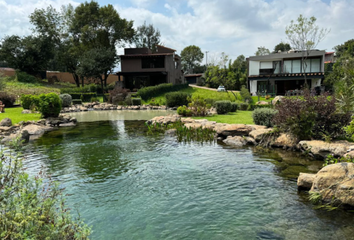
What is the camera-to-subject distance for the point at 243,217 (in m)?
5.59

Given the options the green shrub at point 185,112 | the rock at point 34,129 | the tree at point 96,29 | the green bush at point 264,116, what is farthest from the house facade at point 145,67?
the green bush at point 264,116

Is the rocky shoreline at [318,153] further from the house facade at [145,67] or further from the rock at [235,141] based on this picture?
the house facade at [145,67]

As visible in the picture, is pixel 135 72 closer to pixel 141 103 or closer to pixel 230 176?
pixel 141 103

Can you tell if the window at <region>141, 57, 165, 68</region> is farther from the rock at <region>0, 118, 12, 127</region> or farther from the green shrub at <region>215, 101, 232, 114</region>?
the rock at <region>0, 118, 12, 127</region>

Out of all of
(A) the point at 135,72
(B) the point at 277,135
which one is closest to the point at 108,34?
(A) the point at 135,72

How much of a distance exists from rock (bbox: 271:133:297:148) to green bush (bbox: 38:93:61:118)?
15376mm

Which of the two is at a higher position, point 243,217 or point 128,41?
point 128,41

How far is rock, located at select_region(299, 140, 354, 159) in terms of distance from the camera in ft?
29.1

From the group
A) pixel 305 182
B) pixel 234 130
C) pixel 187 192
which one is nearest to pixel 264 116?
pixel 234 130

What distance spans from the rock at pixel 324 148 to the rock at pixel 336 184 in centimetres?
276

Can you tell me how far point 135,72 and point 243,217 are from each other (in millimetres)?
43903

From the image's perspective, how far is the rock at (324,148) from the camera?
29.1 feet

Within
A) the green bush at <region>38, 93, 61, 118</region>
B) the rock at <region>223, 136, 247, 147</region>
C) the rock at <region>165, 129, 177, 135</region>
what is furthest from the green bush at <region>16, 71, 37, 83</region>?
the rock at <region>223, 136, 247, 147</region>

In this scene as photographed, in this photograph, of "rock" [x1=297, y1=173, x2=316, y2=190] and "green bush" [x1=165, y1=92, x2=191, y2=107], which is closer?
"rock" [x1=297, y1=173, x2=316, y2=190]
